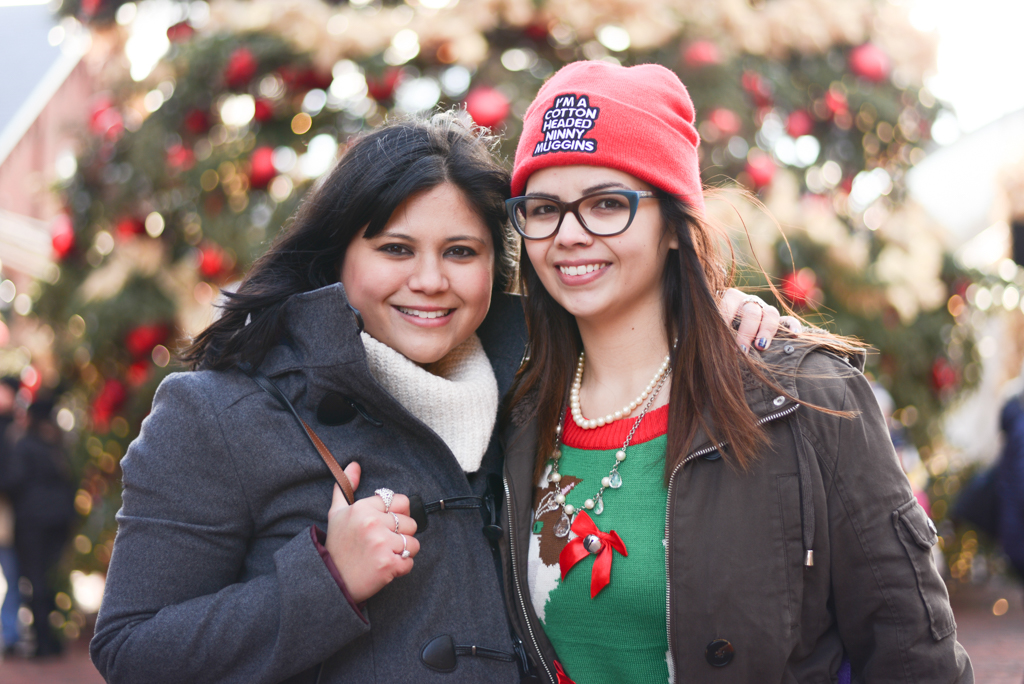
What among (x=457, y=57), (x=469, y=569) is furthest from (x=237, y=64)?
(x=469, y=569)

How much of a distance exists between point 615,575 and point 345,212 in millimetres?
1088

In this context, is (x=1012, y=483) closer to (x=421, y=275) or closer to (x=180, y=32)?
(x=421, y=275)

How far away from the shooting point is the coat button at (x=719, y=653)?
1728mm

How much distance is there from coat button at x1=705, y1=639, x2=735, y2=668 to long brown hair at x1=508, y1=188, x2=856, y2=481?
0.36m

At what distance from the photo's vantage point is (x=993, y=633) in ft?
21.2

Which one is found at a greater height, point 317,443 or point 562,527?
point 317,443

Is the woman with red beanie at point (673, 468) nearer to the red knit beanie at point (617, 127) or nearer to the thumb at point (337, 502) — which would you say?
the red knit beanie at point (617, 127)

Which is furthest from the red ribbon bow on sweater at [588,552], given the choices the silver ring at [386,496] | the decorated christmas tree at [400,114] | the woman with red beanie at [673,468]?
the decorated christmas tree at [400,114]

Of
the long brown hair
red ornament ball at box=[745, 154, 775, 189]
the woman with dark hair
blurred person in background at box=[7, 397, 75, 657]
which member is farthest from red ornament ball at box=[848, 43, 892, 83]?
blurred person in background at box=[7, 397, 75, 657]

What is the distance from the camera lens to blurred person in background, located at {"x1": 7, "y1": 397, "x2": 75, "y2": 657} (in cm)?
590

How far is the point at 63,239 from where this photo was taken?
5215 mm

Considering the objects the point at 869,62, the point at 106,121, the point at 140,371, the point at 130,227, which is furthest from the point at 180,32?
the point at 869,62

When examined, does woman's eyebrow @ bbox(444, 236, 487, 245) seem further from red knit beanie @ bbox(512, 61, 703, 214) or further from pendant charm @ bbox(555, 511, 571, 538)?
pendant charm @ bbox(555, 511, 571, 538)

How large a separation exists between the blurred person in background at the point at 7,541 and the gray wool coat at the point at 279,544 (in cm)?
521
